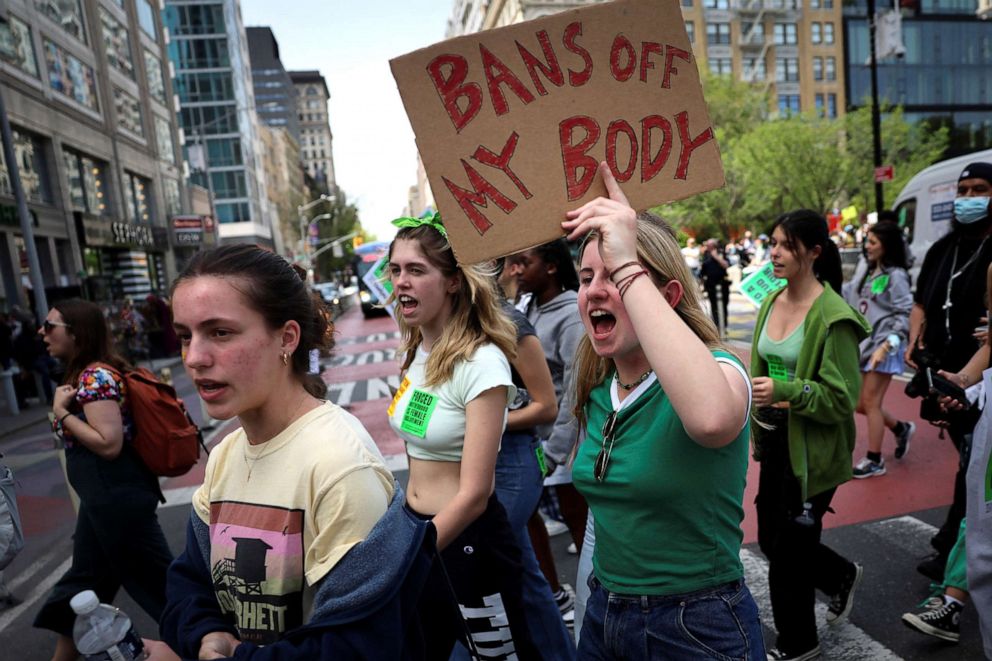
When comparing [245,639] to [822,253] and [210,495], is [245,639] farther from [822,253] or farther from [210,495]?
[822,253]

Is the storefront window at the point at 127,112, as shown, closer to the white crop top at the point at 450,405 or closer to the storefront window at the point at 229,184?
the storefront window at the point at 229,184

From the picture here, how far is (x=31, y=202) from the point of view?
2105 cm

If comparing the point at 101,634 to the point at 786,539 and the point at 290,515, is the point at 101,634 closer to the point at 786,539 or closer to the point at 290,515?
the point at 290,515

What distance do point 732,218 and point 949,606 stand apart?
1622 inches

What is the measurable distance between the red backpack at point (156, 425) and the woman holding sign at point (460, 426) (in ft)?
4.75

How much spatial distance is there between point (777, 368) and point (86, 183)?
96.5 feet

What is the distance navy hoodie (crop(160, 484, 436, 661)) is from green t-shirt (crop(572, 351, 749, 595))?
1.74 ft

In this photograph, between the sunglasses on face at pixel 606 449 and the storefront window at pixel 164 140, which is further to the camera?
the storefront window at pixel 164 140

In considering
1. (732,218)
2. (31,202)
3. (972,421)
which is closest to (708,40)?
(732,218)

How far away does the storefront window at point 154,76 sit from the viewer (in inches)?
1337

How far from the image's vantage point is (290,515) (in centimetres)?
143

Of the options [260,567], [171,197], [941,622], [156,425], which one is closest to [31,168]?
[171,197]

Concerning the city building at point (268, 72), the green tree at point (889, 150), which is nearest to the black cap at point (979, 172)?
the green tree at point (889, 150)

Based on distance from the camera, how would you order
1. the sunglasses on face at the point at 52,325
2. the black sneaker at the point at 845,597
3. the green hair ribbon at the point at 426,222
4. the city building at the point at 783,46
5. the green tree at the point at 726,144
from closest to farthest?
the green hair ribbon at the point at 426,222 < the black sneaker at the point at 845,597 < the sunglasses on face at the point at 52,325 < the green tree at the point at 726,144 < the city building at the point at 783,46
